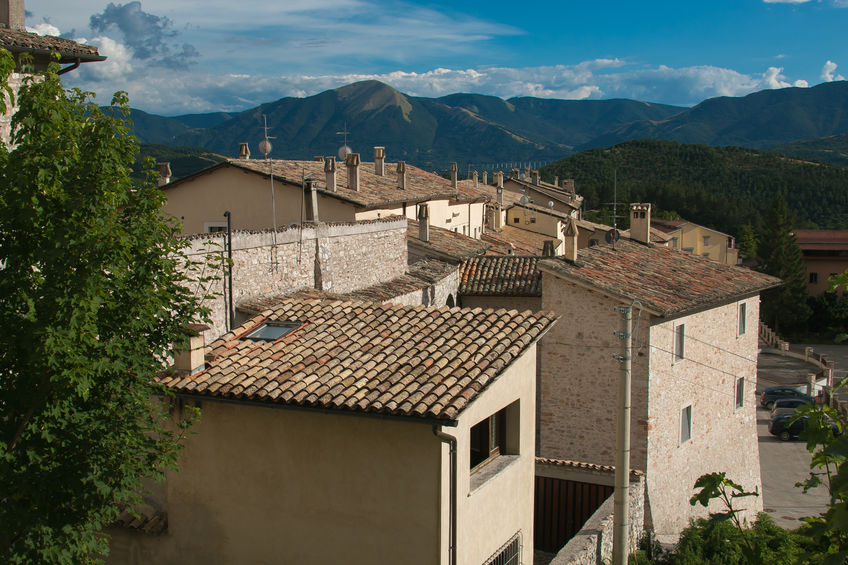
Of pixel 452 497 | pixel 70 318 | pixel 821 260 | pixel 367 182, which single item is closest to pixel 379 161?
pixel 367 182

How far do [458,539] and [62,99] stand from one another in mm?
6226

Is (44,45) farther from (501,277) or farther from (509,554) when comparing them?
(501,277)

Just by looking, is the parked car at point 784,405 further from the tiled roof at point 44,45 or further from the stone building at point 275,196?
the tiled roof at point 44,45

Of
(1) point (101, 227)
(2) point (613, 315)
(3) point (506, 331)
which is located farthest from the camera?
(2) point (613, 315)

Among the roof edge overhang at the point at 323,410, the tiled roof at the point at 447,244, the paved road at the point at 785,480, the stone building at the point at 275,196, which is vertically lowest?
the paved road at the point at 785,480

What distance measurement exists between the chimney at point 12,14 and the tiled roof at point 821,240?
69.2 metres

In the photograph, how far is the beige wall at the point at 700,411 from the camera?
1948 centimetres

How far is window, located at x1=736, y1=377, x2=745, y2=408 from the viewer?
2420 cm

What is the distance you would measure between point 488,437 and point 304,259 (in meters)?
6.37

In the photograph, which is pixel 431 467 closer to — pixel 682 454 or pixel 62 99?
pixel 62 99

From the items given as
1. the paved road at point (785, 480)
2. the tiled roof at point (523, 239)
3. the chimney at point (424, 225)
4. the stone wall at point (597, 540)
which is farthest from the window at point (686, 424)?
the tiled roof at point (523, 239)

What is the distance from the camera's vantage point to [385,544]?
29.6 ft

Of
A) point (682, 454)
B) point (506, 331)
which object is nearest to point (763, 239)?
point (682, 454)

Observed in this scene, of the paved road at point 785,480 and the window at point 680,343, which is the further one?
the paved road at point 785,480
